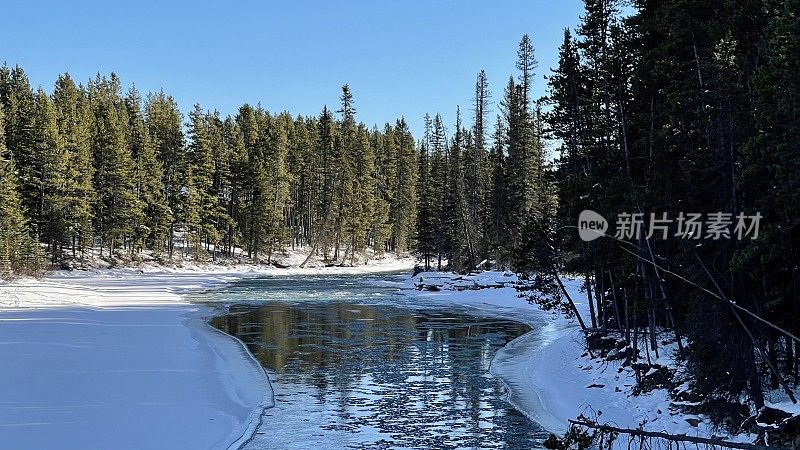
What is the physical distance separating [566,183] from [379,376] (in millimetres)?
7551

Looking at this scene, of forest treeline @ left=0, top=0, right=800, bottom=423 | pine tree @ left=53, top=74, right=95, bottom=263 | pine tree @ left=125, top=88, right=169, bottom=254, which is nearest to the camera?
forest treeline @ left=0, top=0, right=800, bottom=423

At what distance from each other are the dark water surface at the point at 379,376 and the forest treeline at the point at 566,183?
3.99 metres

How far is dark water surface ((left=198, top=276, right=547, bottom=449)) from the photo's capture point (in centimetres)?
1244

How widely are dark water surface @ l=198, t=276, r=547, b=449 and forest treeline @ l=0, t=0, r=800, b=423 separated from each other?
3987mm

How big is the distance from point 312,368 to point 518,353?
A: 7253mm

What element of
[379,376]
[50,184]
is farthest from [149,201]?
[379,376]

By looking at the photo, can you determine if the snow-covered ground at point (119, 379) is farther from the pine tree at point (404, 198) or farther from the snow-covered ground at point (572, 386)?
the pine tree at point (404, 198)

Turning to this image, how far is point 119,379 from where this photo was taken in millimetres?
15070

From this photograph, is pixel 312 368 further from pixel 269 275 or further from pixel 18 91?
pixel 18 91

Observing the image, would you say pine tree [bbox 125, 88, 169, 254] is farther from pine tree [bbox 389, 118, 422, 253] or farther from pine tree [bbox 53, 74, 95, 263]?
pine tree [bbox 389, 118, 422, 253]

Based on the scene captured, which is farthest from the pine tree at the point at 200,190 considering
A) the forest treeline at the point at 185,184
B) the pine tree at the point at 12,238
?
the pine tree at the point at 12,238

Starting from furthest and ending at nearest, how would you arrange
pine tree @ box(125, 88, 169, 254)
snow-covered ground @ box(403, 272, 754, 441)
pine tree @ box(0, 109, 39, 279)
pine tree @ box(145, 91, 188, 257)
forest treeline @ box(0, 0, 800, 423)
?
pine tree @ box(145, 91, 188, 257)
pine tree @ box(125, 88, 169, 254)
pine tree @ box(0, 109, 39, 279)
snow-covered ground @ box(403, 272, 754, 441)
forest treeline @ box(0, 0, 800, 423)

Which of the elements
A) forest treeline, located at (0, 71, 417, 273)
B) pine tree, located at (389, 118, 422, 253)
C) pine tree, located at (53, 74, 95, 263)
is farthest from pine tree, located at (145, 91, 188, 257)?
pine tree, located at (389, 118, 422, 253)

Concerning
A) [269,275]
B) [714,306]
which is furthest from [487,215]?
[714,306]
